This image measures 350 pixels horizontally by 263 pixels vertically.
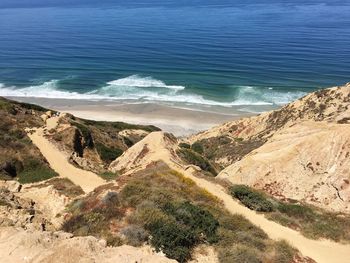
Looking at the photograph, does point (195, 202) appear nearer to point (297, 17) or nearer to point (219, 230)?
point (219, 230)

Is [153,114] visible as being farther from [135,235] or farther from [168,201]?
[135,235]

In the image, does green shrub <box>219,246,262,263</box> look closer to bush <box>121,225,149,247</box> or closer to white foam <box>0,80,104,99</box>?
bush <box>121,225,149,247</box>

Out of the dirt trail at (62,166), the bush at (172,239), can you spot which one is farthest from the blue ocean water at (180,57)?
the bush at (172,239)

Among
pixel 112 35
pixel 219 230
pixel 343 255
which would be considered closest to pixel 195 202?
pixel 219 230

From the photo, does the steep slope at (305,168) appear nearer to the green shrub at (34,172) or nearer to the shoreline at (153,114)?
the green shrub at (34,172)

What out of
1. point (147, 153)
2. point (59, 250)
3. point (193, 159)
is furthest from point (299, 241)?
point (193, 159)

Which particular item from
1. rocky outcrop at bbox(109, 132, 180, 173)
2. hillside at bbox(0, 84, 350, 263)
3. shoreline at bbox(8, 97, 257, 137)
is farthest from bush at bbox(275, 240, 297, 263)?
shoreline at bbox(8, 97, 257, 137)
